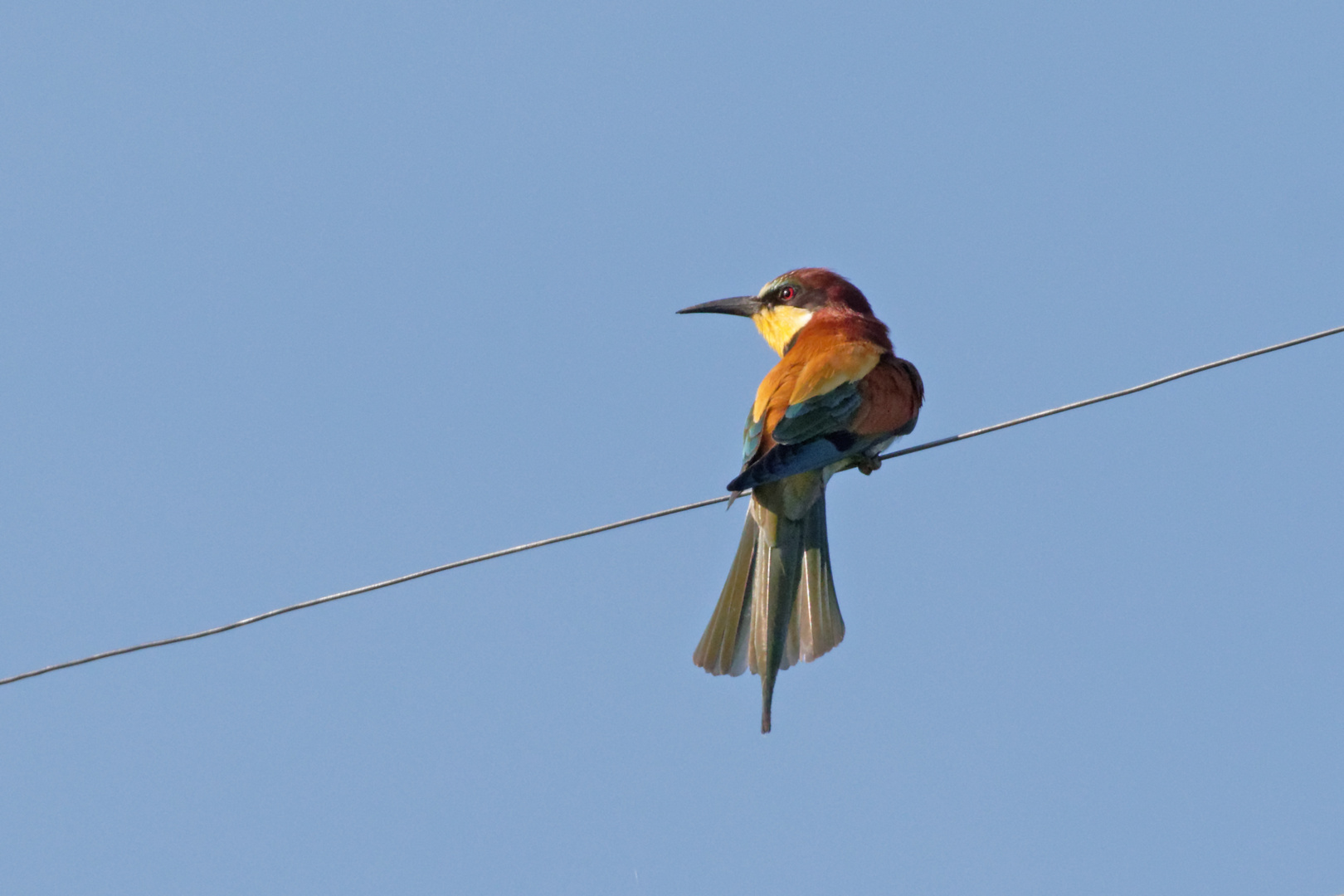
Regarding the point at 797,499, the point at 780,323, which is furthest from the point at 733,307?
the point at 797,499

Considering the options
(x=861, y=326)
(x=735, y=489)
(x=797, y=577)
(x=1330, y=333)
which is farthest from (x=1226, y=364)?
(x=861, y=326)

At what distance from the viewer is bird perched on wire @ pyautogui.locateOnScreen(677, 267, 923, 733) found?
14.9 feet

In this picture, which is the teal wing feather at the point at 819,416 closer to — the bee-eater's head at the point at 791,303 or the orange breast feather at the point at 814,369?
the orange breast feather at the point at 814,369

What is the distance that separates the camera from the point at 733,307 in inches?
237

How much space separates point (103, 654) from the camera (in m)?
3.14

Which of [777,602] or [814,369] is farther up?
[814,369]

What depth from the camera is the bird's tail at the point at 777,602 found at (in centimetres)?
464

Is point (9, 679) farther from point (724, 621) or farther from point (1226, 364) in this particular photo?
point (1226, 364)

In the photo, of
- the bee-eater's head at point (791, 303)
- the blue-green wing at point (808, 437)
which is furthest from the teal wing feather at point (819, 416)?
the bee-eater's head at point (791, 303)

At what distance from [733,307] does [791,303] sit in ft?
0.95

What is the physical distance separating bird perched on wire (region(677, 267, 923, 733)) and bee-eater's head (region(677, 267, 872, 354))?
629 millimetres

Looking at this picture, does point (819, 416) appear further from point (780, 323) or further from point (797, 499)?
point (780, 323)

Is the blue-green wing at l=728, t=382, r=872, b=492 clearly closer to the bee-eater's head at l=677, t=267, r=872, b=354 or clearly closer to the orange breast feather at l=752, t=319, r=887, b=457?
the orange breast feather at l=752, t=319, r=887, b=457

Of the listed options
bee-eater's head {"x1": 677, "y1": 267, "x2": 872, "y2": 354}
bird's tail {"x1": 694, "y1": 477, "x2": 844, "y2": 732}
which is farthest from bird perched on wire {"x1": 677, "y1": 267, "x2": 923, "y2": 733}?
bee-eater's head {"x1": 677, "y1": 267, "x2": 872, "y2": 354}
